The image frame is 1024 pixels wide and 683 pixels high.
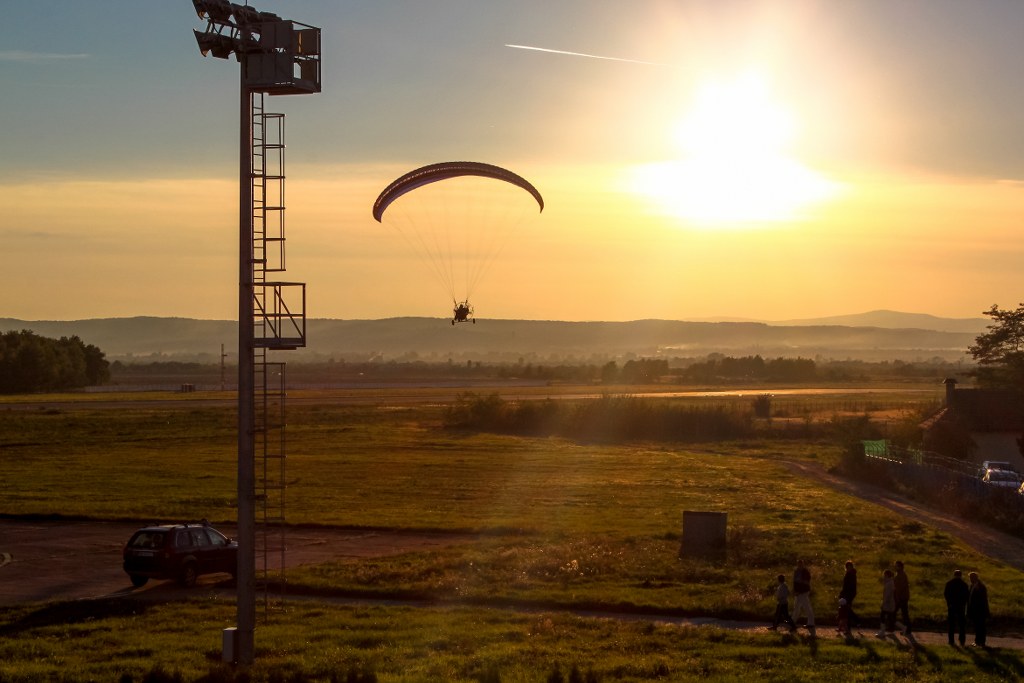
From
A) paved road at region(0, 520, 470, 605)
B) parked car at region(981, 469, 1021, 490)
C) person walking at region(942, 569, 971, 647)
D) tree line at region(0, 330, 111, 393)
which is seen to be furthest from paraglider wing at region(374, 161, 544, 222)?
tree line at region(0, 330, 111, 393)

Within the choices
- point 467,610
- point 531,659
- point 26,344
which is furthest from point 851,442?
point 26,344

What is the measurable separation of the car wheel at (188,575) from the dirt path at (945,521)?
2289 cm

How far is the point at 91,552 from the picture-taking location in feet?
115

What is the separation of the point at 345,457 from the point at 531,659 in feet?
168

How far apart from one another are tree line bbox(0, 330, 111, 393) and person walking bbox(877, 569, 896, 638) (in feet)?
512

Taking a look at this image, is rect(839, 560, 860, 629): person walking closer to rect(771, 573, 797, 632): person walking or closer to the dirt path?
rect(771, 573, 797, 632): person walking

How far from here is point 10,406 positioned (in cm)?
11681

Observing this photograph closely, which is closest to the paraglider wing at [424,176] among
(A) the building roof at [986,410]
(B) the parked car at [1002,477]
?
(B) the parked car at [1002,477]

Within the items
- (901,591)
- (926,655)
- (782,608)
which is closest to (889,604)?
(901,591)

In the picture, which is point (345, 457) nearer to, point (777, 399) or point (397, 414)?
point (397, 414)

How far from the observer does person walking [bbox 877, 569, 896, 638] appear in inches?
966

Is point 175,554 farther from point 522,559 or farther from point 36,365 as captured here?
point 36,365

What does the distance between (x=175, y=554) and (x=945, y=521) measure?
29.9 m

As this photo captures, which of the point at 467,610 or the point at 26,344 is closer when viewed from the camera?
the point at 467,610
